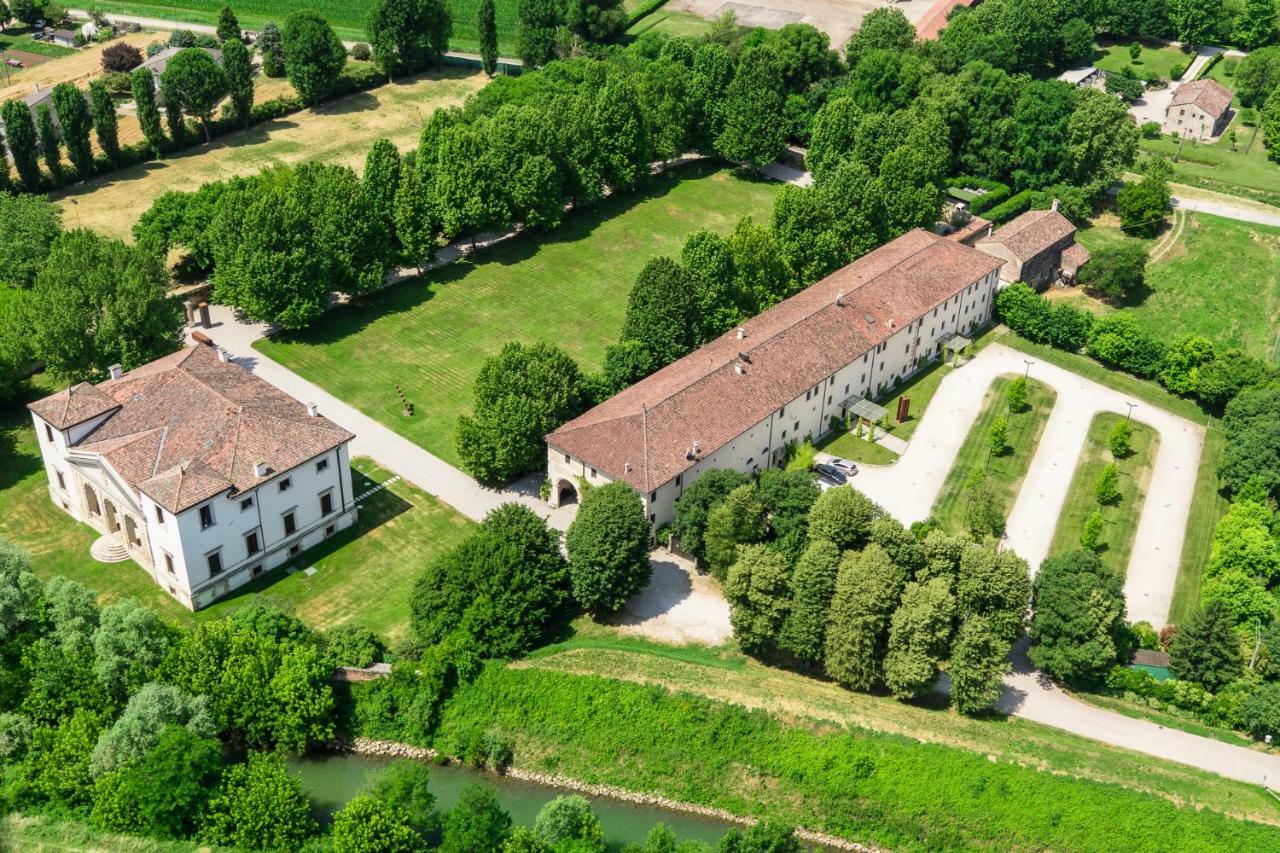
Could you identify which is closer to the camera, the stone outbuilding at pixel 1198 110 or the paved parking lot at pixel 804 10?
the stone outbuilding at pixel 1198 110

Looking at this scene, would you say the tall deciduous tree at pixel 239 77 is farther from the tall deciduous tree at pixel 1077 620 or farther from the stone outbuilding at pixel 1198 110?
the stone outbuilding at pixel 1198 110

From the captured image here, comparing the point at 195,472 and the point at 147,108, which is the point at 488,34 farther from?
the point at 195,472

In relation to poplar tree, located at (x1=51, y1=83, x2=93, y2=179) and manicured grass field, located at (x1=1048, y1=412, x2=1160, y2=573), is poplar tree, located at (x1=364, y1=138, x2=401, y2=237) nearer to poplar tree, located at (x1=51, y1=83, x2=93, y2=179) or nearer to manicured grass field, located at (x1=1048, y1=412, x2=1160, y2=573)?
poplar tree, located at (x1=51, y1=83, x2=93, y2=179)

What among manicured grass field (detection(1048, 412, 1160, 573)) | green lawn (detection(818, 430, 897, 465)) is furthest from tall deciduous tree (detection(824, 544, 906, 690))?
green lawn (detection(818, 430, 897, 465))

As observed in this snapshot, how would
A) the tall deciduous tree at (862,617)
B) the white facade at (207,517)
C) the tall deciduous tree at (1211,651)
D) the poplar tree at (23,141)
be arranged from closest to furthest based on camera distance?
the tall deciduous tree at (862,617)
the tall deciduous tree at (1211,651)
the white facade at (207,517)
the poplar tree at (23,141)

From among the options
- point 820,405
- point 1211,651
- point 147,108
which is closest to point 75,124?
point 147,108

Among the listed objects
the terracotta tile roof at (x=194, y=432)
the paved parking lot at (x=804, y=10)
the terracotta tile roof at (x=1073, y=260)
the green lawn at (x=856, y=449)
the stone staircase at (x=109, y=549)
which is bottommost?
the stone staircase at (x=109, y=549)

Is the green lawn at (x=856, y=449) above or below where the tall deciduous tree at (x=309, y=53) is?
below

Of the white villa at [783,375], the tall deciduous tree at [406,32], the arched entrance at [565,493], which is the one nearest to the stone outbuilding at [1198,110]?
the white villa at [783,375]
